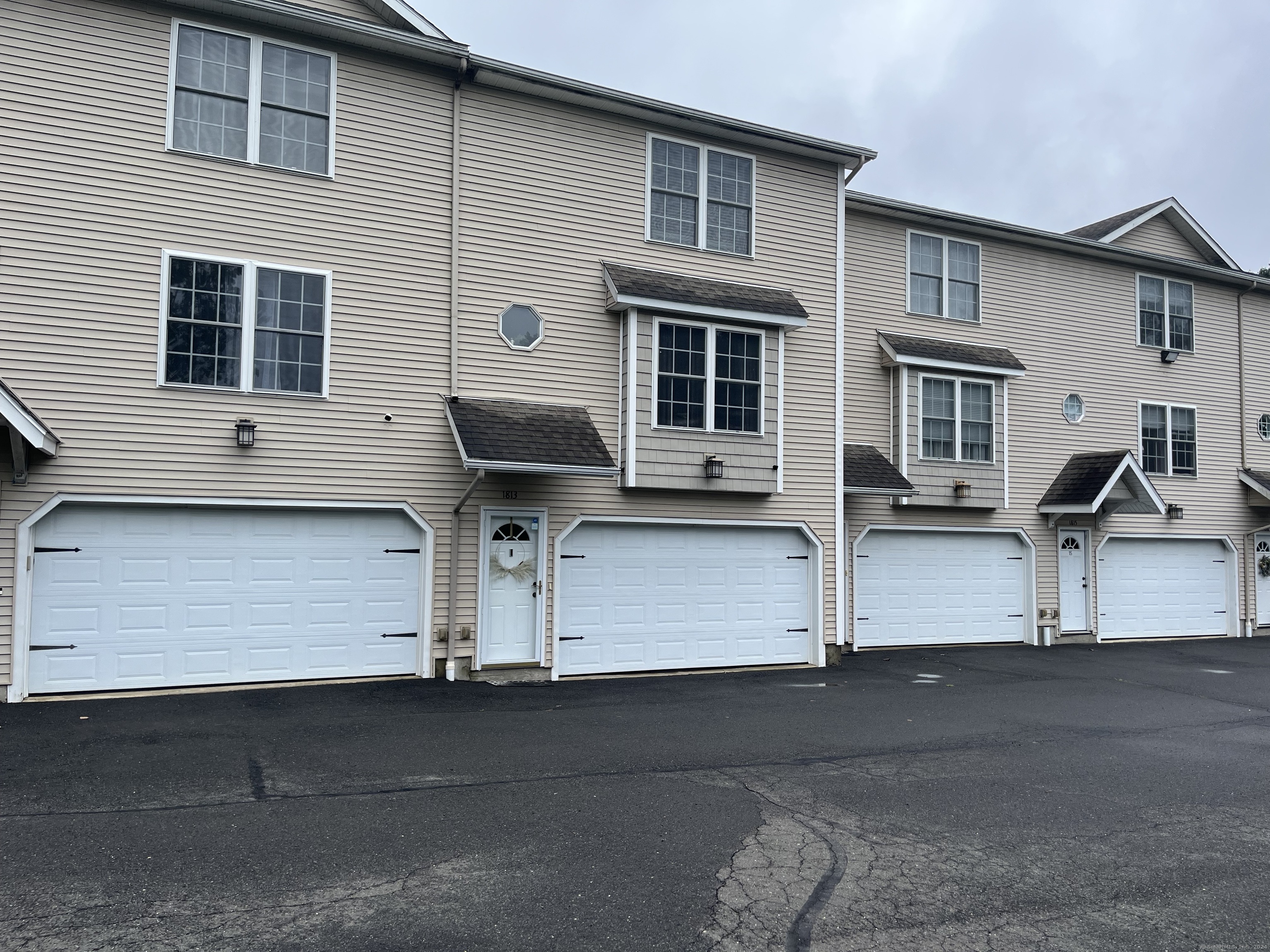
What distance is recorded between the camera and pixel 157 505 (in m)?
10.2

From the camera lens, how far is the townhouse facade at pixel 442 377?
32.8 feet

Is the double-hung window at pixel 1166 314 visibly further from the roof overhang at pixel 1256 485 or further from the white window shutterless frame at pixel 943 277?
the white window shutterless frame at pixel 943 277

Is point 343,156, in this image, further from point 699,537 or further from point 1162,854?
point 1162,854

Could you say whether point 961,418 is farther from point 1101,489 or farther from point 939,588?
point 939,588

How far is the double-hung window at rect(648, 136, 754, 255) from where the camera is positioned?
13.1m

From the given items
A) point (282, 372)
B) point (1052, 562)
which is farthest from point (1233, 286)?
point (282, 372)

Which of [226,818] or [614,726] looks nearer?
[226,818]

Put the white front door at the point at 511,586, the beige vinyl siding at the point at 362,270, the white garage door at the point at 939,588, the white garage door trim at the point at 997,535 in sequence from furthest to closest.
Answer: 1. the white garage door at the point at 939,588
2. the white garage door trim at the point at 997,535
3. the white front door at the point at 511,586
4. the beige vinyl siding at the point at 362,270

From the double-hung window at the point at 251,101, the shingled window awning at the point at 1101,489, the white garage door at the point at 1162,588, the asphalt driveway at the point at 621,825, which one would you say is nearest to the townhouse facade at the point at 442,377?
the double-hung window at the point at 251,101

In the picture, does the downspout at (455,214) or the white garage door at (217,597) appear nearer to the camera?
the white garage door at (217,597)

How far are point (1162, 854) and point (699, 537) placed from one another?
7.97 metres

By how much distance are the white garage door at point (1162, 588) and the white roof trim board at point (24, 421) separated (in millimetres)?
16664

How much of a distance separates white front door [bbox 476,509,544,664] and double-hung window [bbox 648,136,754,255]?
437cm

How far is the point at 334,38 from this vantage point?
1116cm
